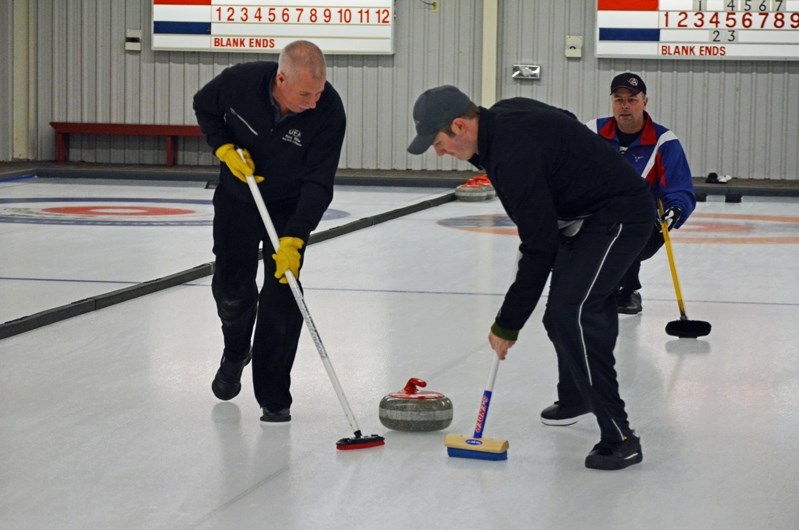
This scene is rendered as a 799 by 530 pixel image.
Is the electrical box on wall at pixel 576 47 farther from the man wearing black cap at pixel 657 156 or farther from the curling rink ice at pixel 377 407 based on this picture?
the man wearing black cap at pixel 657 156

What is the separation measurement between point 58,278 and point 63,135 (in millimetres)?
10113

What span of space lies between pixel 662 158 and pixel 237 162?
2.74 meters

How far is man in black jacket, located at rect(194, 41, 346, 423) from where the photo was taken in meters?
4.22

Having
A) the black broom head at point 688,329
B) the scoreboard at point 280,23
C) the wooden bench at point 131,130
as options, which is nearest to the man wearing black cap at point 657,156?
the black broom head at point 688,329

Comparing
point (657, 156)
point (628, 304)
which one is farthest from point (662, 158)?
point (628, 304)

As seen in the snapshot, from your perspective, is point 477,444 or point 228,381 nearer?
point 477,444

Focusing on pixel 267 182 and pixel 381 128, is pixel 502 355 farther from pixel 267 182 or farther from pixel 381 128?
pixel 381 128

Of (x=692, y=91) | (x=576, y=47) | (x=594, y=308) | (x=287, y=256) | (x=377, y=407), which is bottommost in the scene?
(x=377, y=407)

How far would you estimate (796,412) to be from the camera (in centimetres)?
451

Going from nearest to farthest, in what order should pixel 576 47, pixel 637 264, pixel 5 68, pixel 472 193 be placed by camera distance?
Result: 1. pixel 637 264
2. pixel 472 193
3. pixel 576 47
4. pixel 5 68

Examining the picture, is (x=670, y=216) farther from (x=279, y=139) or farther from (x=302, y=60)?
(x=302, y=60)

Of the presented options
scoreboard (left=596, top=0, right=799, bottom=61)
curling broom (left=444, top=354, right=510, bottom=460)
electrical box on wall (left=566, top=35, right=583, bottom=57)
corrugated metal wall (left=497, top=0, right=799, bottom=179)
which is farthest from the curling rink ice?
electrical box on wall (left=566, top=35, right=583, bottom=57)

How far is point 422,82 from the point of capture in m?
16.4

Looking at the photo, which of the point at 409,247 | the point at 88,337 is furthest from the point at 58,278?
the point at 409,247
